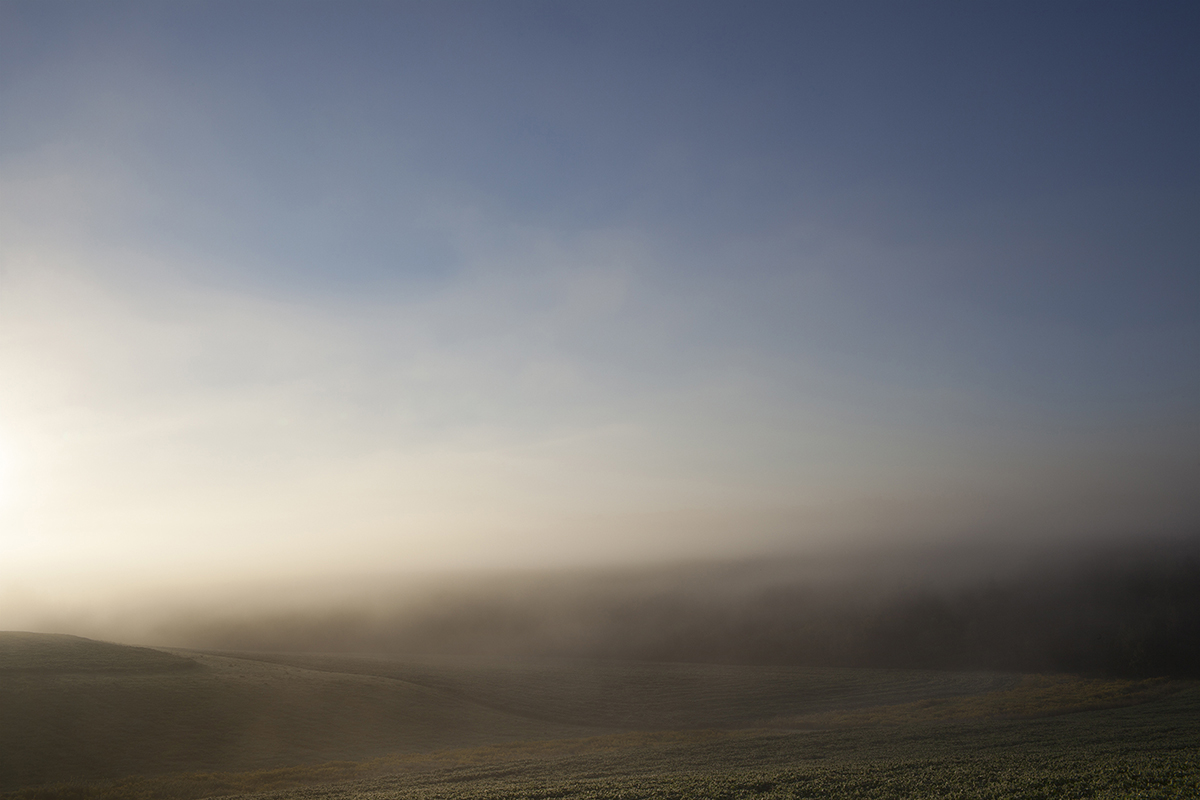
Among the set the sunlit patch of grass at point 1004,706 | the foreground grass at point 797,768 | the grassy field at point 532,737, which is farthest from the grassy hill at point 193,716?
the sunlit patch of grass at point 1004,706

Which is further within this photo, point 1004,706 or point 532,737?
point 1004,706

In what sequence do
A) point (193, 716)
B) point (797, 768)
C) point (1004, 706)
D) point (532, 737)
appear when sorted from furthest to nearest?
point (1004, 706) → point (532, 737) → point (193, 716) → point (797, 768)

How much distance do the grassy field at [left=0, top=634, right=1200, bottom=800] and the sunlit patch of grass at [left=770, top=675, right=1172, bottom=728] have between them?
490mm

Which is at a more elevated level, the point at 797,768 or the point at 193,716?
the point at 797,768

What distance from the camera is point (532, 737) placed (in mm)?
67125

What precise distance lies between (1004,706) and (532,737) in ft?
176

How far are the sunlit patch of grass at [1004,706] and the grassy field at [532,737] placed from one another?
0.49 metres

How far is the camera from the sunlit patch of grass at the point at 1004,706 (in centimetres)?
6900

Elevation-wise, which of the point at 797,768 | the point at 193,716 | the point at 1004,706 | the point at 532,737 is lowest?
the point at 1004,706

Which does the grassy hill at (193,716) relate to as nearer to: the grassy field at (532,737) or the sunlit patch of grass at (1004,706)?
the grassy field at (532,737)

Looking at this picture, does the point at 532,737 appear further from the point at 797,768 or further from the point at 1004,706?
the point at 1004,706

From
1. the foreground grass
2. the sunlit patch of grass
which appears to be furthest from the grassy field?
the sunlit patch of grass

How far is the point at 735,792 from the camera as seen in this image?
29.3 meters

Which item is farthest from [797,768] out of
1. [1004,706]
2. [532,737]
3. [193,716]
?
[1004,706]
